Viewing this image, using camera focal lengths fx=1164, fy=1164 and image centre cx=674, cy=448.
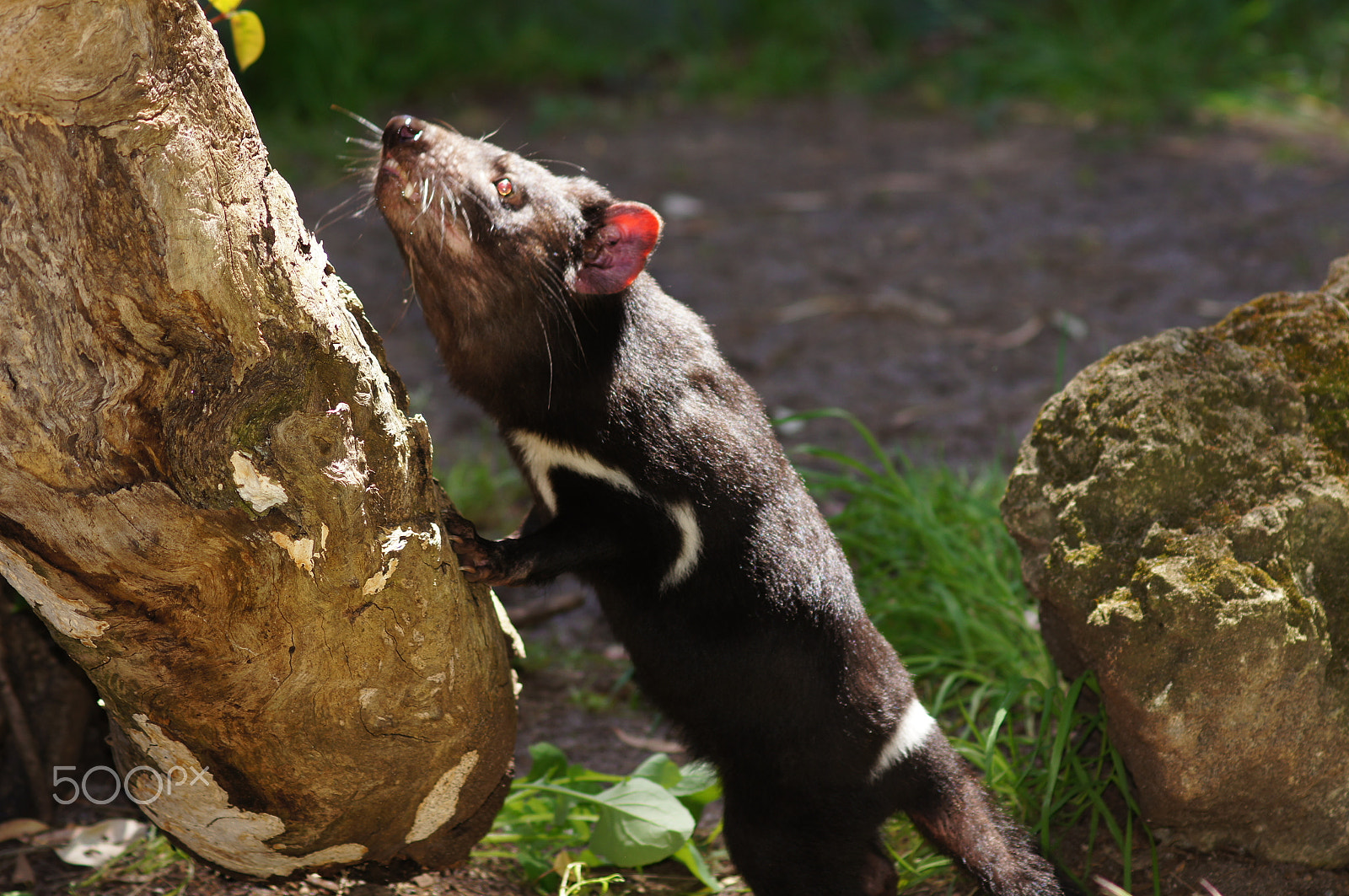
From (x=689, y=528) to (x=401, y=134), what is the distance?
95cm

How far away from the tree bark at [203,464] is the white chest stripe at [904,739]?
2.62ft

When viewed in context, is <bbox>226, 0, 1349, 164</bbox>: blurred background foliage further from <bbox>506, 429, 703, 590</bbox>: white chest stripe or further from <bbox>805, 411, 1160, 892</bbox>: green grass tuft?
<bbox>506, 429, 703, 590</bbox>: white chest stripe

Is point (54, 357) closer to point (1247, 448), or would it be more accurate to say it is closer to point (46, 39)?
point (46, 39)

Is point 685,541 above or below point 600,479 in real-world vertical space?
below

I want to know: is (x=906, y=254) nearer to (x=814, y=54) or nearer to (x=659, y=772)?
(x=814, y=54)

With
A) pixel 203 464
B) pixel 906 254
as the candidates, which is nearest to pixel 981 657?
pixel 203 464

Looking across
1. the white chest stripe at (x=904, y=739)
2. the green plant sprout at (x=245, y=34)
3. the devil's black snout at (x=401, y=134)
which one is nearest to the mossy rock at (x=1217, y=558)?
the white chest stripe at (x=904, y=739)

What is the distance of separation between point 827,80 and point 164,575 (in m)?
6.69

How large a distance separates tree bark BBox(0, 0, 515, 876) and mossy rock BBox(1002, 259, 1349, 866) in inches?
45.6

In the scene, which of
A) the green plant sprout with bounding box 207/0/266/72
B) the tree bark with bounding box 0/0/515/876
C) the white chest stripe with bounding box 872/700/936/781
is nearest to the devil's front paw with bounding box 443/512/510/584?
the tree bark with bounding box 0/0/515/876

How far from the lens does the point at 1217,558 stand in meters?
2.09

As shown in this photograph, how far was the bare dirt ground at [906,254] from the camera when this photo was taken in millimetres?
4180

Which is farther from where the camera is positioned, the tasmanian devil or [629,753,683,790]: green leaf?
[629,753,683,790]: green leaf

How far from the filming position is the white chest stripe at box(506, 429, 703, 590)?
2172 millimetres
